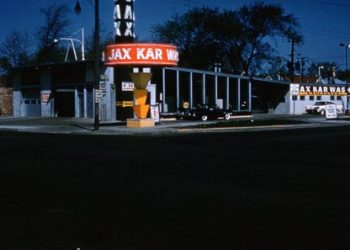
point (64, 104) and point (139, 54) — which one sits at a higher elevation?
point (139, 54)

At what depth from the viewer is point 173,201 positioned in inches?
368

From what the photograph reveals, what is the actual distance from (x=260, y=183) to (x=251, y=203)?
2398 mm

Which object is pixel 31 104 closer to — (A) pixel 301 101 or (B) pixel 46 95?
(B) pixel 46 95

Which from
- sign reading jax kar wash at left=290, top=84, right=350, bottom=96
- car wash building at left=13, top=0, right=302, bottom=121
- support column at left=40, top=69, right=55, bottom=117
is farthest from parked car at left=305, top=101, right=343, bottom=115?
support column at left=40, top=69, right=55, bottom=117

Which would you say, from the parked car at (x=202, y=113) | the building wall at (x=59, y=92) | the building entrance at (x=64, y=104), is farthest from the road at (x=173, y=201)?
the building entrance at (x=64, y=104)

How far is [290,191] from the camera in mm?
10430

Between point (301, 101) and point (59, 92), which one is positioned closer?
point (59, 92)

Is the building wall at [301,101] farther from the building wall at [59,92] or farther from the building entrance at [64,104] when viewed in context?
the building entrance at [64,104]

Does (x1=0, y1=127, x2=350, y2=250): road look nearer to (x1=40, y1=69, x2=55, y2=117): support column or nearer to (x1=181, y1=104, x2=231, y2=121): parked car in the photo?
(x1=181, y1=104, x2=231, y2=121): parked car

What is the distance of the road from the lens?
6793mm

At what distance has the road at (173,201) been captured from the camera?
267 inches

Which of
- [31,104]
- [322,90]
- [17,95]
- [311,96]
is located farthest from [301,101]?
[17,95]

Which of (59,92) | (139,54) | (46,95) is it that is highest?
(139,54)

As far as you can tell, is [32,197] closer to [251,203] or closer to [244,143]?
[251,203]
